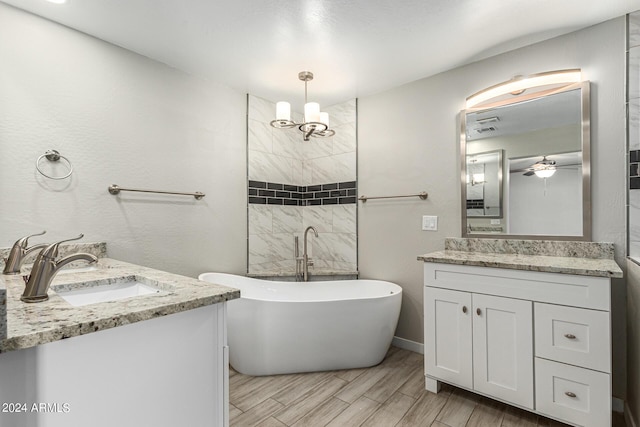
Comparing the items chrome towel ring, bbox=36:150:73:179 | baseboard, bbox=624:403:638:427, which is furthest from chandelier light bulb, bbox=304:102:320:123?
baseboard, bbox=624:403:638:427

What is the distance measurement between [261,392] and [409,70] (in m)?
2.67

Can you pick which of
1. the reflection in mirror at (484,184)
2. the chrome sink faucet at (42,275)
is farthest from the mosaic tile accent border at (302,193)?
the chrome sink faucet at (42,275)

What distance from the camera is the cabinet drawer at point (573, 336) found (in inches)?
58.4

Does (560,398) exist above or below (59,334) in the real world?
below

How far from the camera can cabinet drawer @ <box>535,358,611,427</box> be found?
148 cm

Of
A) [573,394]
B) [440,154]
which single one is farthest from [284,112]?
[573,394]

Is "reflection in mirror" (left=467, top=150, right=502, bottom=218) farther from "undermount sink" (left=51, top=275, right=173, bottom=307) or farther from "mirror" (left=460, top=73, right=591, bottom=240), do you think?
"undermount sink" (left=51, top=275, right=173, bottom=307)

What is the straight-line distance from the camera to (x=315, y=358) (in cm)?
224

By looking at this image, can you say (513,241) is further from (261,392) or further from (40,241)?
(40,241)

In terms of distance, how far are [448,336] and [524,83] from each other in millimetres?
1825

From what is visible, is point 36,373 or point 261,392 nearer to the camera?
point 36,373

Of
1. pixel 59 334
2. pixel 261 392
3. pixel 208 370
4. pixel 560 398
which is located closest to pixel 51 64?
pixel 59 334

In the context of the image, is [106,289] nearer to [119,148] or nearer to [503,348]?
[119,148]

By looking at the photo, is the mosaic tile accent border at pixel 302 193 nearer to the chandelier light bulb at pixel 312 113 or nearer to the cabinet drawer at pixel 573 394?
the chandelier light bulb at pixel 312 113
